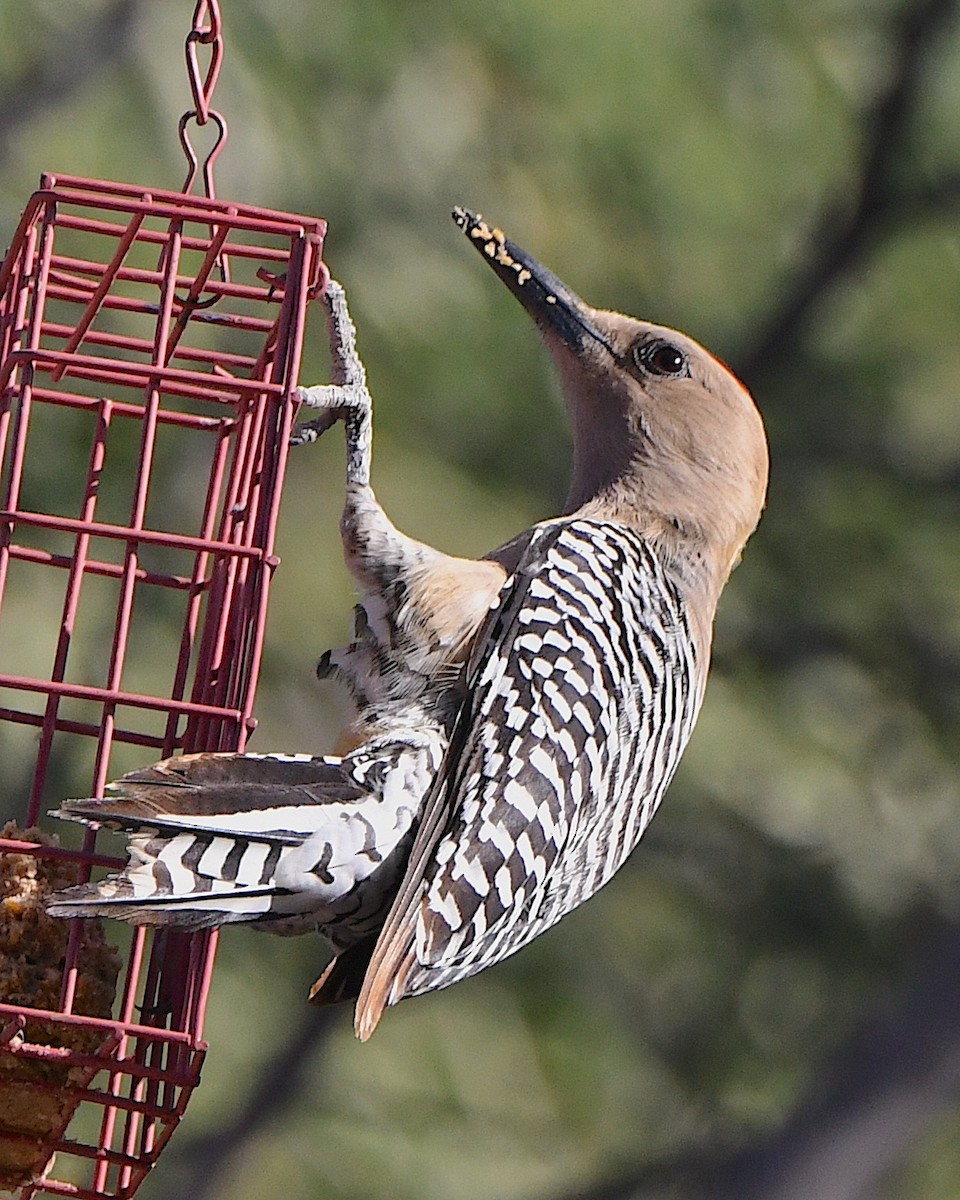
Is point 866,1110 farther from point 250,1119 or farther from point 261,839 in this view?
point 261,839

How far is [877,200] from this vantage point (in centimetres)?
794

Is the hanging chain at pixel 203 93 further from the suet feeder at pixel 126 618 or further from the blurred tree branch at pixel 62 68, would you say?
the blurred tree branch at pixel 62 68

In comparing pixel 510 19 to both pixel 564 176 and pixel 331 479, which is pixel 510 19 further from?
pixel 331 479

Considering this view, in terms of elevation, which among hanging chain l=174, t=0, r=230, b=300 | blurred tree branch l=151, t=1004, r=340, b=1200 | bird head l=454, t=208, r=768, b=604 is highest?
hanging chain l=174, t=0, r=230, b=300

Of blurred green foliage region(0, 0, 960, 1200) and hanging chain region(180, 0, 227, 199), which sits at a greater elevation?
hanging chain region(180, 0, 227, 199)

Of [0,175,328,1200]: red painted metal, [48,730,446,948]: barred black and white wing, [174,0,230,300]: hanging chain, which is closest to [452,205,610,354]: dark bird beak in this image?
[0,175,328,1200]: red painted metal

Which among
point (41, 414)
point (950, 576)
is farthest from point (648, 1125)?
point (41, 414)

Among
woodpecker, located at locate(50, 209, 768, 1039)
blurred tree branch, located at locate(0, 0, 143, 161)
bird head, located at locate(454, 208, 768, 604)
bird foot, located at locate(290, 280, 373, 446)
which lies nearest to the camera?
woodpecker, located at locate(50, 209, 768, 1039)

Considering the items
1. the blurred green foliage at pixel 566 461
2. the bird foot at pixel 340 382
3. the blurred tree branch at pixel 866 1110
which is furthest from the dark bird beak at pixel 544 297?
the blurred tree branch at pixel 866 1110

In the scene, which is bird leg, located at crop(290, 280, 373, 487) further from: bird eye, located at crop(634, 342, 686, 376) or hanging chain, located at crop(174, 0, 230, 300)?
bird eye, located at crop(634, 342, 686, 376)

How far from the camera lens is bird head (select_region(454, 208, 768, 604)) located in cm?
468

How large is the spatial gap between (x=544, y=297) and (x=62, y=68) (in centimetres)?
377

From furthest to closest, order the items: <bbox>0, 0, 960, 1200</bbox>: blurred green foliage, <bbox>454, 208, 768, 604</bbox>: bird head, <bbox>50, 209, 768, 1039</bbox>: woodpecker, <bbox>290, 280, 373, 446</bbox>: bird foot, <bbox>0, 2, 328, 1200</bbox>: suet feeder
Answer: <bbox>0, 0, 960, 1200</bbox>: blurred green foliage
<bbox>454, 208, 768, 604</bbox>: bird head
<bbox>290, 280, 373, 446</bbox>: bird foot
<bbox>0, 2, 328, 1200</bbox>: suet feeder
<bbox>50, 209, 768, 1039</bbox>: woodpecker

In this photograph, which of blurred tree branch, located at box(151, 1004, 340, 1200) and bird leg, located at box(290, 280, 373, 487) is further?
blurred tree branch, located at box(151, 1004, 340, 1200)
